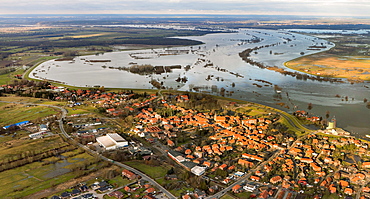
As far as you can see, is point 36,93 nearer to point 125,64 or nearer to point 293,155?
point 125,64

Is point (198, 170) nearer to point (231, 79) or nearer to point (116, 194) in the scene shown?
point (116, 194)

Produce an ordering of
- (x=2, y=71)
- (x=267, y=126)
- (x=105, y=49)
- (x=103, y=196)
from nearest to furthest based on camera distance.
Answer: (x=103, y=196)
(x=267, y=126)
(x=2, y=71)
(x=105, y=49)

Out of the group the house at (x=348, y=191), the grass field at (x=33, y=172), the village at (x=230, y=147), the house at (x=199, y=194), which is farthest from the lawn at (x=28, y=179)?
the house at (x=348, y=191)

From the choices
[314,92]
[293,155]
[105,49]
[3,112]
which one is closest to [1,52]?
[105,49]

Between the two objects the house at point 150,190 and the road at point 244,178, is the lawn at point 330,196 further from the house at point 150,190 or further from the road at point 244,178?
the house at point 150,190

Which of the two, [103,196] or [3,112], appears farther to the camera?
[3,112]

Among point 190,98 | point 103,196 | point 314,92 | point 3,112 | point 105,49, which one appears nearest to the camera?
point 103,196

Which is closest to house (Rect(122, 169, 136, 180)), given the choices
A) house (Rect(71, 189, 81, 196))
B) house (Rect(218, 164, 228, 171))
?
house (Rect(71, 189, 81, 196))
